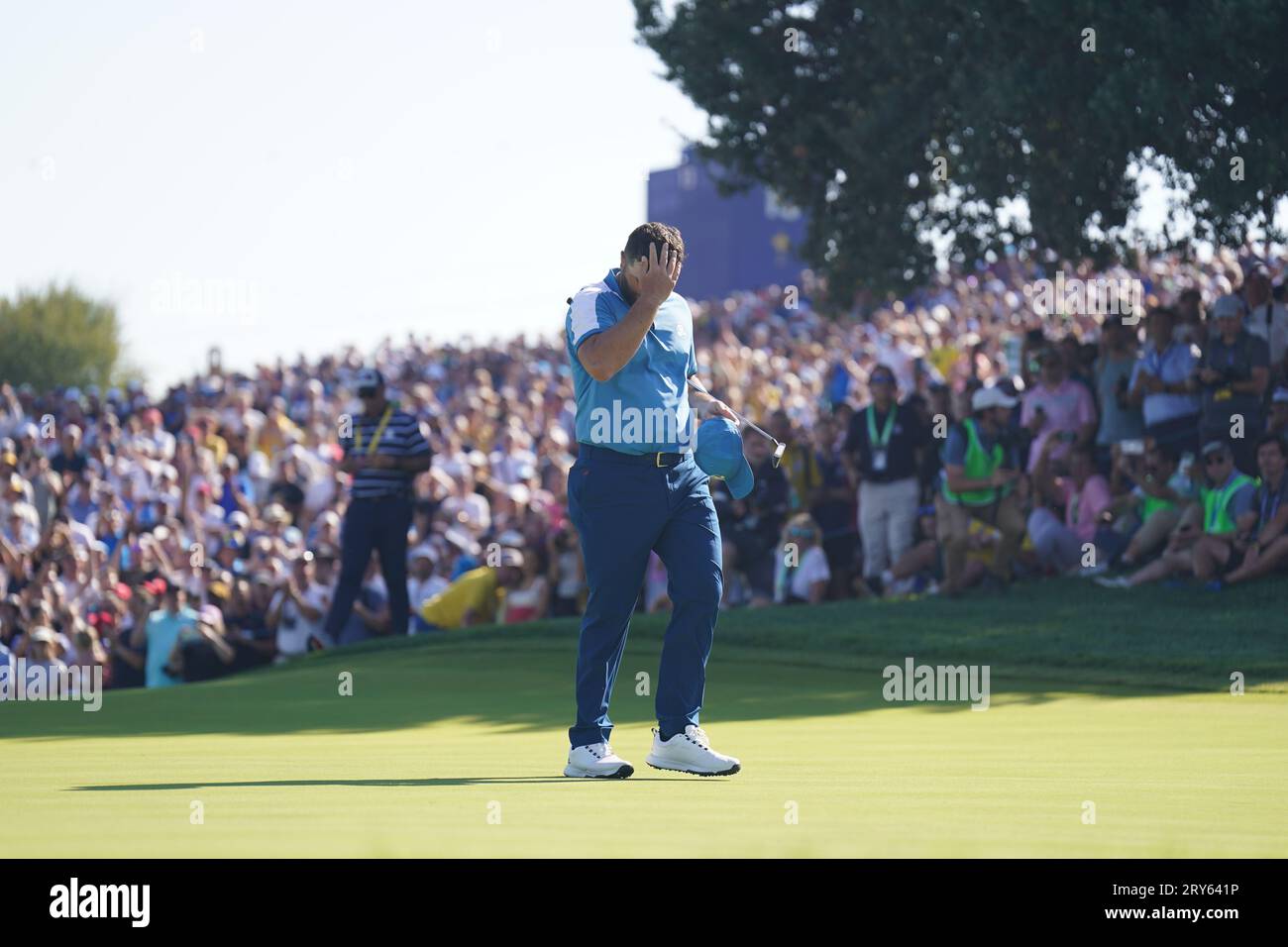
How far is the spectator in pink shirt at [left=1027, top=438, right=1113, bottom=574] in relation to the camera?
57.8 feet

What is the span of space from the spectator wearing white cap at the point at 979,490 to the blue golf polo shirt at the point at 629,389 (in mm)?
10210

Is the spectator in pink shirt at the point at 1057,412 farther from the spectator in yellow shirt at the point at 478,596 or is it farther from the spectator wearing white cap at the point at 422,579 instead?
the spectator wearing white cap at the point at 422,579

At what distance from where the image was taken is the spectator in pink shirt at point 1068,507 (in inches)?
693

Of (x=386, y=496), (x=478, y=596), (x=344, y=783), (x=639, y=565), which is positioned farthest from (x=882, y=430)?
(x=344, y=783)

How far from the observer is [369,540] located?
636 inches

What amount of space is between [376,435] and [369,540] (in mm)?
870

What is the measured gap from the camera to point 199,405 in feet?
111

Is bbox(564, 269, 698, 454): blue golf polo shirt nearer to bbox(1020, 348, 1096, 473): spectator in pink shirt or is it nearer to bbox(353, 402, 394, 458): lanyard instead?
bbox(353, 402, 394, 458): lanyard

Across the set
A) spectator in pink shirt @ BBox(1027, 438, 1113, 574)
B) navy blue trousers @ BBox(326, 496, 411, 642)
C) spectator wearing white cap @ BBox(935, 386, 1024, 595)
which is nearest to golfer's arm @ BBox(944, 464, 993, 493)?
spectator wearing white cap @ BBox(935, 386, 1024, 595)

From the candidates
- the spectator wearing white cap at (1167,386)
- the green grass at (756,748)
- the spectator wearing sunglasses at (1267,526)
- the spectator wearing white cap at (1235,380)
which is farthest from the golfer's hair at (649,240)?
the spectator wearing white cap at (1167,386)

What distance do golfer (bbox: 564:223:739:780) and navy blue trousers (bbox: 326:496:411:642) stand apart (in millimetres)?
8511

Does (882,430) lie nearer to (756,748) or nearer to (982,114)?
(982,114)
